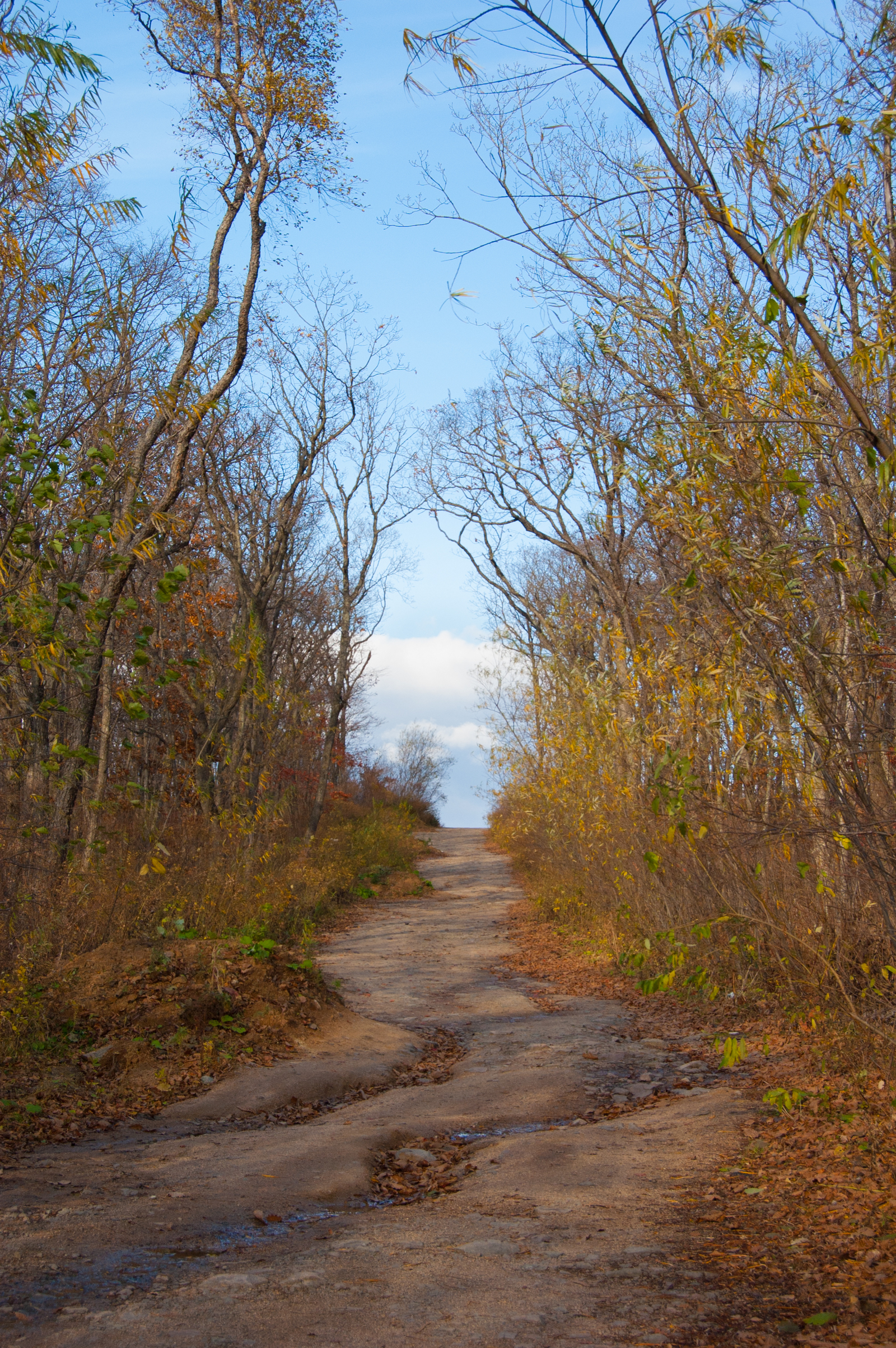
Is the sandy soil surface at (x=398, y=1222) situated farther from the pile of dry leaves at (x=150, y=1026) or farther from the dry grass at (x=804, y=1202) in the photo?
the pile of dry leaves at (x=150, y=1026)

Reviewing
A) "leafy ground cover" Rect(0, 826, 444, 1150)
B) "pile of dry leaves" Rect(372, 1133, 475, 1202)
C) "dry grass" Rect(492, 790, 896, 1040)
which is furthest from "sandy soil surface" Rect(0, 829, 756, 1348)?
"dry grass" Rect(492, 790, 896, 1040)

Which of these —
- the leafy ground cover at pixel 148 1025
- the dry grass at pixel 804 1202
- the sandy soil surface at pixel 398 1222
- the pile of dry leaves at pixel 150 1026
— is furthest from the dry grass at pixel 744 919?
the pile of dry leaves at pixel 150 1026

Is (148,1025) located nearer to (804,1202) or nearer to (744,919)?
(744,919)

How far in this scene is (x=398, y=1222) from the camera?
3672 millimetres

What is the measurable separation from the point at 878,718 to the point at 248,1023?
4.99 meters

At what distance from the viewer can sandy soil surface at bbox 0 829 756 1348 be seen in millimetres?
2732

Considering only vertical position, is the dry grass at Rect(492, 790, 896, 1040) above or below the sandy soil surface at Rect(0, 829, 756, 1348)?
above

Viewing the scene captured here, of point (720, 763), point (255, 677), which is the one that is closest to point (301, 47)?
point (255, 677)

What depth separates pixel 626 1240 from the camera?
3336mm

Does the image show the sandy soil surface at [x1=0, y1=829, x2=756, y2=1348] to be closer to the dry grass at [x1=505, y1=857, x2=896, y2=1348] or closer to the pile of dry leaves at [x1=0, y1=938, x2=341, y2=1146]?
the dry grass at [x1=505, y1=857, x2=896, y2=1348]

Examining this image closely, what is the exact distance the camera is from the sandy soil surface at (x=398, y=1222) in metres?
2.73

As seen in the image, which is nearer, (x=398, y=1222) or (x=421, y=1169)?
(x=398, y=1222)

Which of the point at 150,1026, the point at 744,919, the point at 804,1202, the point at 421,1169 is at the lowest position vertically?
the point at 421,1169

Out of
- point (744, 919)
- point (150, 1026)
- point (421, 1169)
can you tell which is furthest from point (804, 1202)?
point (150, 1026)
